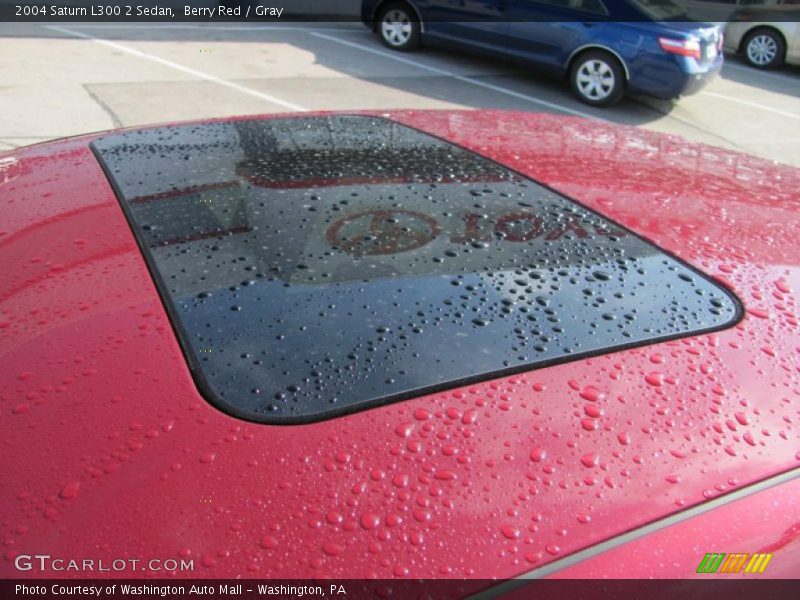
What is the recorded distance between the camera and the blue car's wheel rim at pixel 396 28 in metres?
10.7

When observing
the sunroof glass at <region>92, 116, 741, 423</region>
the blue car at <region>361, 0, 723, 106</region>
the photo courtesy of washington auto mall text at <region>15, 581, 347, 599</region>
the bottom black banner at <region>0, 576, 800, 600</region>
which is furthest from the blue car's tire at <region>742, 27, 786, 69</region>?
the photo courtesy of washington auto mall text at <region>15, 581, 347, 599</region>

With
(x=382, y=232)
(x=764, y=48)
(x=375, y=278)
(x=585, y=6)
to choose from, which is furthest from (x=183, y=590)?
(x=764, y=48)

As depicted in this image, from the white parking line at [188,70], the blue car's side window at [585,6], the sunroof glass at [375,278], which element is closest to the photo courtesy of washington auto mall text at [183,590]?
the sunroof glass at [375,278]

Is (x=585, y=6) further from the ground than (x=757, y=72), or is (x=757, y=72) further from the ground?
(x=585, y=6)

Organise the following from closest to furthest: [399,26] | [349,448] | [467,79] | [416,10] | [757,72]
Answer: [349,448], [467,79], [416,10], [399,26], [757,72]

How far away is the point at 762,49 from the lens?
12.6 meters

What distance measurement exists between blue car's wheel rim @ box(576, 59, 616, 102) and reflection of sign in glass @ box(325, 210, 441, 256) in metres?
8.32

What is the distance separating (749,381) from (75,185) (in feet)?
5.19

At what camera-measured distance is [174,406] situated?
1092 millimetres

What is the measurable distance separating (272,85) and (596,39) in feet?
13.8

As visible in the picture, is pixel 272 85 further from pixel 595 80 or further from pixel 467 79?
pixel 595 80

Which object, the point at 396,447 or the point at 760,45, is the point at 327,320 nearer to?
the point at 396,447

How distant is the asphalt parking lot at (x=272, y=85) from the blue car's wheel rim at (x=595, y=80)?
219 millimetres

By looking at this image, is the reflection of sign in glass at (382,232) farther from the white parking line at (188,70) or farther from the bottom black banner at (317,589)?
the white parking line at (188,70)
